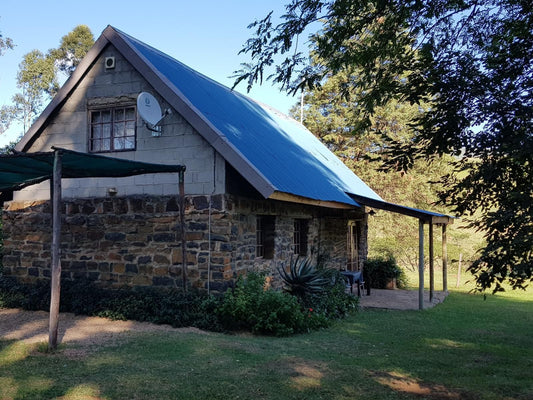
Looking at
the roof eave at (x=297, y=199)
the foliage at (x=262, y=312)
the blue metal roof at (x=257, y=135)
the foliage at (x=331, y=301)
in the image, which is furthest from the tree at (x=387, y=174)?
the foliage at (x=262, y=312)

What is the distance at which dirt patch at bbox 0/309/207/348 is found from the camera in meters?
7.21

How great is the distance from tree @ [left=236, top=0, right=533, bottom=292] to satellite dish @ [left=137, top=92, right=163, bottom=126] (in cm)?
301

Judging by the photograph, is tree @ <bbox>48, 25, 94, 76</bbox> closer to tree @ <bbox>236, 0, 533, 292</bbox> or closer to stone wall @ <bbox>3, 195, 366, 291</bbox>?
stone wall @ <bbox>3, 195, 366, 291</bbox>

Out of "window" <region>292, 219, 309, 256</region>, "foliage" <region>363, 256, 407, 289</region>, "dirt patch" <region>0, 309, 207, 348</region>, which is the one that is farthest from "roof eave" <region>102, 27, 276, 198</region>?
"foliage" <region>363, 256, 407, 289</region>

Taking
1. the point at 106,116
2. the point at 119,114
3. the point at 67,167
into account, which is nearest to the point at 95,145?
the point at 106,116

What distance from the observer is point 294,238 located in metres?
12.4

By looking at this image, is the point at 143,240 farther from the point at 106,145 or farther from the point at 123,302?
the point at 106,145

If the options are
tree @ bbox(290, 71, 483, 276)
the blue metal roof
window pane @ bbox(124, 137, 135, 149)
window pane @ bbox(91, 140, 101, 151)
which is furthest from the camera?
tree @ bbox(290, 71, 483, 276)

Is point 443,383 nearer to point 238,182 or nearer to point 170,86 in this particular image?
point 238,182

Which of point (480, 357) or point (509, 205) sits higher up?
point (509, 205)

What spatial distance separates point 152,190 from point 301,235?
4.82 meters

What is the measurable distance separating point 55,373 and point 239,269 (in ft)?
14.0

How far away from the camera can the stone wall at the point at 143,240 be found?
8.86 m

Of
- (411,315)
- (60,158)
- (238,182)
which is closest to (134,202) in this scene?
(238,182)
